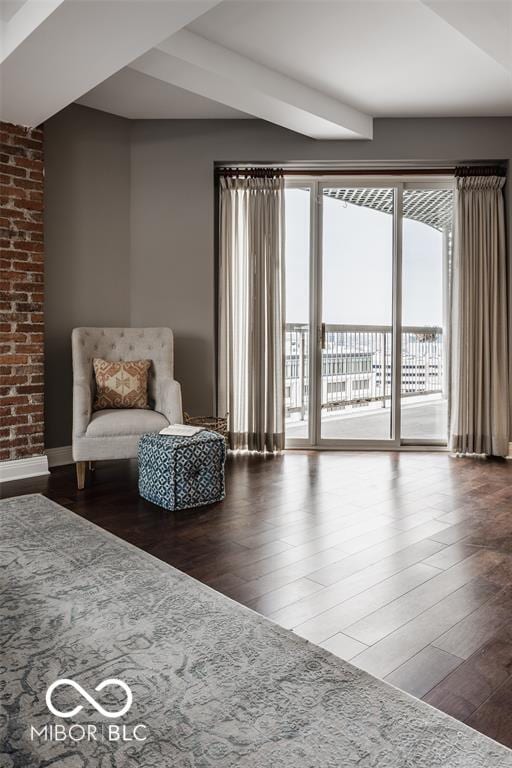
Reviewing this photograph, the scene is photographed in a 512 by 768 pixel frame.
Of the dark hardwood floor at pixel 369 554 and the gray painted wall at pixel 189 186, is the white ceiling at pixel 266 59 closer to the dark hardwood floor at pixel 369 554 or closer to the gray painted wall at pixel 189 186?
the gray painted wall at pixel 189 186

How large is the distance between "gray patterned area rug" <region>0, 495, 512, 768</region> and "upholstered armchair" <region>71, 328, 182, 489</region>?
151cm

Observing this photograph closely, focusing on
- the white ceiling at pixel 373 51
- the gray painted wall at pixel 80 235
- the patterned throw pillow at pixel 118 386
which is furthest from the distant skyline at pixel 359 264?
the patterned throw pillow at pixel 118 386

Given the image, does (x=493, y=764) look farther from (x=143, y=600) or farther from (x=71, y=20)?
(x=71, y=20)

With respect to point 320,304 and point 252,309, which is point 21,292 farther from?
point 320,304

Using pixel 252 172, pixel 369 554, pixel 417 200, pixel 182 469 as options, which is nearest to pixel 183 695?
pixel 369 554

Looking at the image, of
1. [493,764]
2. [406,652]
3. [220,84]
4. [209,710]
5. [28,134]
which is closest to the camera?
[493,764]

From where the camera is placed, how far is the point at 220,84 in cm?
379

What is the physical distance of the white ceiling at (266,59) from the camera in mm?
2848

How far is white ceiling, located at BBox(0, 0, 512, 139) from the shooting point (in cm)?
285

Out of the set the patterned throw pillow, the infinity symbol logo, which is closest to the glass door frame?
the patterned throw pillow

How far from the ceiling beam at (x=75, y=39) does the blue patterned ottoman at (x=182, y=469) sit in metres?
2.08

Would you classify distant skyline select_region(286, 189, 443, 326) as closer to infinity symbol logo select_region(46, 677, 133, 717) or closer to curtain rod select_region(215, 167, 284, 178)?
curtain rod select_region(215, 167, 284, 178)

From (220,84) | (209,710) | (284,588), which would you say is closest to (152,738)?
(209,710)

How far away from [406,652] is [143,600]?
37.6 inches
